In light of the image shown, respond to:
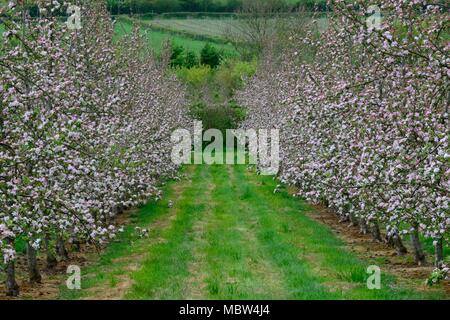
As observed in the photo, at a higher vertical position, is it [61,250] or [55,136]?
[55,136]

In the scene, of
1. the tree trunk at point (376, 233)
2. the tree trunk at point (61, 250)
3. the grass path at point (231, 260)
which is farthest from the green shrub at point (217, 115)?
the tree trunk at point (61, 250)

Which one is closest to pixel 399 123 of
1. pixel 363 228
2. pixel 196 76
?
pixel 363 228

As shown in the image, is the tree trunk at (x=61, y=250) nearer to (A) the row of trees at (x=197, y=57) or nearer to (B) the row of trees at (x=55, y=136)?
(B) the row of trees at (x=55, y=136)

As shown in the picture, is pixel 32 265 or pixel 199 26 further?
pixel 199 26

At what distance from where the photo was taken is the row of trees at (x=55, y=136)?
1016cm

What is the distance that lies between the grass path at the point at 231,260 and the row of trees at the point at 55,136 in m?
1.23

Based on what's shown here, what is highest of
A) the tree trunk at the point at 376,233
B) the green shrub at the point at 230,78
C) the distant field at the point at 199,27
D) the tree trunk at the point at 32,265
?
the distant field at the point at 199,27

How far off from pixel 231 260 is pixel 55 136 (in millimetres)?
6636

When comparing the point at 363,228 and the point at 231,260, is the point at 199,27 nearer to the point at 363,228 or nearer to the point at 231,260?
the point at 363,228

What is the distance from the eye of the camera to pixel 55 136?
966 centimetres

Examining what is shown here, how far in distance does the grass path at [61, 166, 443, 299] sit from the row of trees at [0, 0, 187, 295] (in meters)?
1.23

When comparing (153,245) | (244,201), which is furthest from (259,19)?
(153,245)

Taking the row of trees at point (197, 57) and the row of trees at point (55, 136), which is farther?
the row of trees at point (197, 57)
